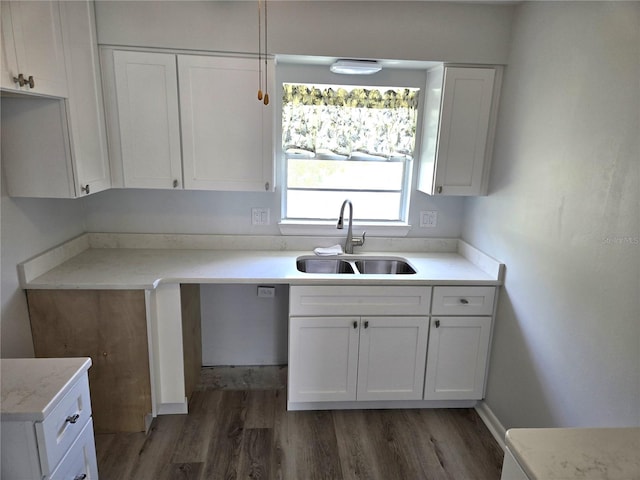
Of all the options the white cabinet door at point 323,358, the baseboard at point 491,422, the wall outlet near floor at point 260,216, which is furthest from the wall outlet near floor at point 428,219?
the baseboard at point 491,422

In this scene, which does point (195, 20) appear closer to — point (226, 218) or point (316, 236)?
point (226, 218)

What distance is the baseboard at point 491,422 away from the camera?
2225 mm

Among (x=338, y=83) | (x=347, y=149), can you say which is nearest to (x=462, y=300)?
(x=347, y=149)

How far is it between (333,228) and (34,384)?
72.4 inches

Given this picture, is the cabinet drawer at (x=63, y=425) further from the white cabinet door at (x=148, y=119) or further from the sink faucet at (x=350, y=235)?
the sink faucet at (x=350, y=235)

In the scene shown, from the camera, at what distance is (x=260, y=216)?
2.69m

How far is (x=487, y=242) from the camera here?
8.05ft

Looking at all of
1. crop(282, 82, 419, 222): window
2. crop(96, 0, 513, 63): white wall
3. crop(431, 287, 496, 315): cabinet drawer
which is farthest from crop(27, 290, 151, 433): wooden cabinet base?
crop(431, 287, 496, 315): cabinet drawer

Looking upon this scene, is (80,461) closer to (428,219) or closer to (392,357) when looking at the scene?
(392,357)

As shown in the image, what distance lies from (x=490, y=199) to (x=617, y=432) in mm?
1534

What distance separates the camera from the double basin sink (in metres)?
2.62

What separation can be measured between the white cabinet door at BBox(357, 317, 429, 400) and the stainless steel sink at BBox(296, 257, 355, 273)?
476 millimetres

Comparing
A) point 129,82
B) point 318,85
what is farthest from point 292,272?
point 129,82

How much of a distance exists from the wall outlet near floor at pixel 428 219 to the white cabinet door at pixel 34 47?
7.19 ft
